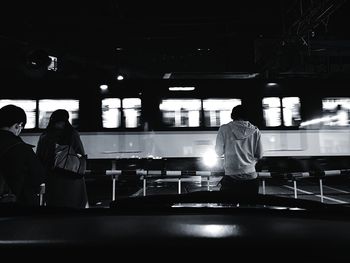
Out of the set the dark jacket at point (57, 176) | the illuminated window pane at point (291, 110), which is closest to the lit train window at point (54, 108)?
the dark jacket at point (57, 176)

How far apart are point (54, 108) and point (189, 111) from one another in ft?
13.0

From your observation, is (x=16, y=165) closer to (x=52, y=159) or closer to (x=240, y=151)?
(x=52, y=159)

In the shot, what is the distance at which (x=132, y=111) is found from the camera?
9883 mm

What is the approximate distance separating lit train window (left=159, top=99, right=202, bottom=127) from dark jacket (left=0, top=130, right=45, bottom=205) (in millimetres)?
7030

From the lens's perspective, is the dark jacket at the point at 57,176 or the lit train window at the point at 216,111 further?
the lit train window at the point at 216,111

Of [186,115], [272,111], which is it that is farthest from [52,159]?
[272,111]

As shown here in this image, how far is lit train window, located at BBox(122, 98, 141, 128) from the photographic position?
32.1ft

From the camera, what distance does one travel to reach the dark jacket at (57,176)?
411cm

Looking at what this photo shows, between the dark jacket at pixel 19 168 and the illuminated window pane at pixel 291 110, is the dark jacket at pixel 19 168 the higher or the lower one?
the lower one

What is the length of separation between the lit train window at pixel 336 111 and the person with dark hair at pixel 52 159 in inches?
323

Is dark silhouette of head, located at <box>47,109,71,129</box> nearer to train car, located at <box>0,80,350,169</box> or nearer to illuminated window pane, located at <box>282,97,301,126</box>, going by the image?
train car, located at <box>0,80,350,169</box>

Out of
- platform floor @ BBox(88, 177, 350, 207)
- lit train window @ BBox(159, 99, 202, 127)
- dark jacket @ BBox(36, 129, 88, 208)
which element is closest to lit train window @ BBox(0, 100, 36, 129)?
platform floor @ BBox(88, 177, 350, 207)

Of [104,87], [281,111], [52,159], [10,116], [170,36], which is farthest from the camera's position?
[170,36]

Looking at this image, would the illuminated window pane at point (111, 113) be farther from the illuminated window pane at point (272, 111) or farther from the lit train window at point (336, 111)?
the lit train window at point (336, 111)
